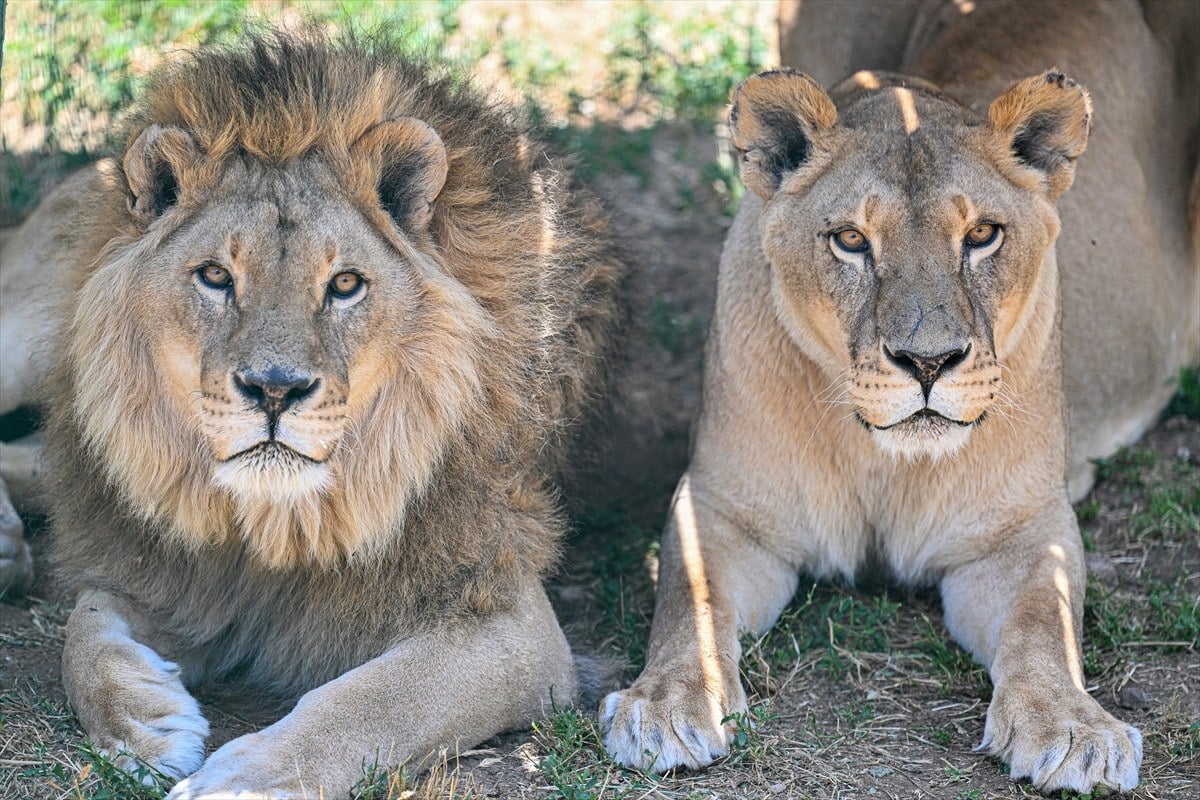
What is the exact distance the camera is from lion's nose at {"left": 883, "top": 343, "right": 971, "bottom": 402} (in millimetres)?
3607

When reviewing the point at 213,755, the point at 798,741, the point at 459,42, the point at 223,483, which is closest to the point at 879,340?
the point at 798,741

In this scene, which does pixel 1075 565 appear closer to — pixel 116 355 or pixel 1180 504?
pixel 1180 504

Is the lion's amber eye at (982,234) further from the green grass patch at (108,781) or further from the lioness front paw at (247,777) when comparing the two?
the green grass patch at (108,781)

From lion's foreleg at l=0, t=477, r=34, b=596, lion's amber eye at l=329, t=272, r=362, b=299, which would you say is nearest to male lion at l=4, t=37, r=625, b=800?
lion's amber eye at l=329, t=272, r=362, b=299

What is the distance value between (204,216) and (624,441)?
236 cm

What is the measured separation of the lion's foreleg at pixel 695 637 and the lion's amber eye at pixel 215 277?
1.35 m

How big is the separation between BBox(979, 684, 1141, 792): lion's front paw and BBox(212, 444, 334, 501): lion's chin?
1710 mm

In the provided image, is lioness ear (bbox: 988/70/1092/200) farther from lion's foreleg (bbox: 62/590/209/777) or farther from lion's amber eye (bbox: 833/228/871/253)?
lion's foreleg (bbox: 62/590/209/777)

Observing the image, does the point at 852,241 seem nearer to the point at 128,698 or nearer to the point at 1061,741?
the point at 1061,741

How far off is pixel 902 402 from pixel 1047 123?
91 cm

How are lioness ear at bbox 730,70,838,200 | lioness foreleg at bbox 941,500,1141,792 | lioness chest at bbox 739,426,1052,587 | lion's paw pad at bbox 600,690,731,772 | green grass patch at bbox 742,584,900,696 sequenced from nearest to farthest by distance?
1. lioness foreleg at bbox 941,500,1141,792
2. lion's paw pad at bbox 600,690,731,772
3. lioness ear at bbox 730,70,838,200
4. green grass patch at bbox 742,584,900,696
5. lioness chest at bbox 739,426,1052,587

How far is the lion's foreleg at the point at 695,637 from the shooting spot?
3578 mm

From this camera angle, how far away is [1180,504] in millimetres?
5020

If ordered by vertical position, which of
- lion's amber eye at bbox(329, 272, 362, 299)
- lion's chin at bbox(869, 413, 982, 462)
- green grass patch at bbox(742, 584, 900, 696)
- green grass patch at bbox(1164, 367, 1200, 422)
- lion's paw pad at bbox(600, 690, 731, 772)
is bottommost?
green grass patch at bbox(742, 584, 900, 696)
